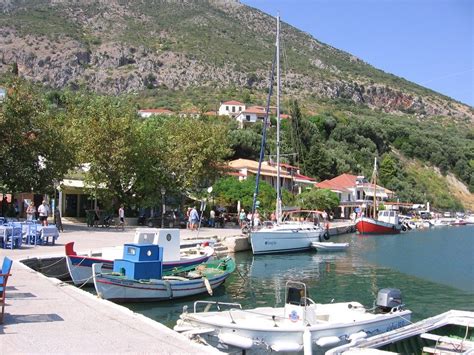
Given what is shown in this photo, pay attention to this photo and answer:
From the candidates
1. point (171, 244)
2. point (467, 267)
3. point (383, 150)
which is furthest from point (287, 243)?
point (383, 150)

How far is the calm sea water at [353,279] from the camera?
21.0m

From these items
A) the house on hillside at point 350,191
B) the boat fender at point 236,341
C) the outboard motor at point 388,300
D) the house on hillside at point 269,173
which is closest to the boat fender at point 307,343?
the boat fender at point 236,341

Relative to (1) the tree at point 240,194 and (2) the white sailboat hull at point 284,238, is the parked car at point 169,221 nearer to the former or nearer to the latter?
(1) the tree at point 240,194

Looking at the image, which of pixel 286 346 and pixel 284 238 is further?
pixel 284 238

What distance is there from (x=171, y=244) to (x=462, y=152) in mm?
121921

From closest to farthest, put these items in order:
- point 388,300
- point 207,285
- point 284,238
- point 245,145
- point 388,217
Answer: point 388,300, point 207,285, point 284,238, point 388,217, point 245,145

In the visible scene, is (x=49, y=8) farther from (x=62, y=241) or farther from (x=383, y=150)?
(x=62, y=241)

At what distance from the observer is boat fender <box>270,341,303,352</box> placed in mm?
12648

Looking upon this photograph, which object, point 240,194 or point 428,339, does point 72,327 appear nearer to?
point 428,339

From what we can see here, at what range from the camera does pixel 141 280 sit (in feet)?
61.6

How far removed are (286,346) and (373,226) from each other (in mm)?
54921

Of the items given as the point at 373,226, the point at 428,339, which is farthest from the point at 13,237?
the point at 373,226

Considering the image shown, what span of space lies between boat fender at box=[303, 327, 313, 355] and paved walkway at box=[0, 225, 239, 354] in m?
3.07

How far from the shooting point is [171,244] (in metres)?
21.5
